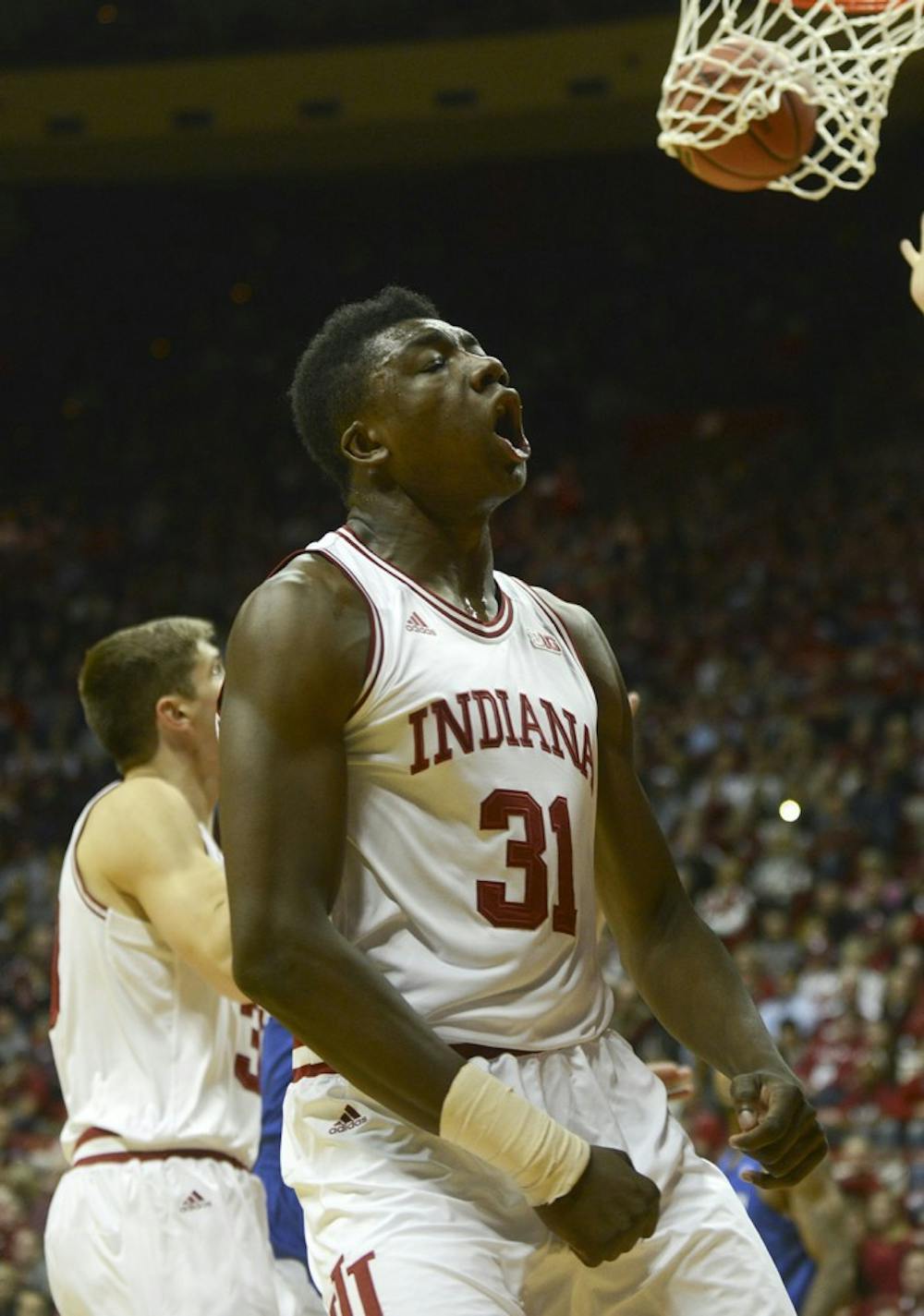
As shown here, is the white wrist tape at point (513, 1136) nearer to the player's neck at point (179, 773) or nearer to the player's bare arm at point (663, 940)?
the player's bare arm at point (663, 940)

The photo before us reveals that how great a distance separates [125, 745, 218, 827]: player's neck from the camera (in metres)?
4.50

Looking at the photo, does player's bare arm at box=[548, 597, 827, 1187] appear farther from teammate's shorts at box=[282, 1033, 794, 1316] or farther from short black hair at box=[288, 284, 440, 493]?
short black hair at box=[288, 284, 440, 493]

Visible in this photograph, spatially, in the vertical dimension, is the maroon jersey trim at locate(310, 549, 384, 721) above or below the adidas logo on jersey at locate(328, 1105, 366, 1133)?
above

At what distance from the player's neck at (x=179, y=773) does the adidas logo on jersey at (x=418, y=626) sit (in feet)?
5.26

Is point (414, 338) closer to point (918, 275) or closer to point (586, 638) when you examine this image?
point (586, 638)

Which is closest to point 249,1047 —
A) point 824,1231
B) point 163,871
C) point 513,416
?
point 163,871

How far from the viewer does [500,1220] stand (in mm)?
2732

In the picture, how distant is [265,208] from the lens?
2112cm

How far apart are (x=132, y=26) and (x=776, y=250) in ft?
22.3

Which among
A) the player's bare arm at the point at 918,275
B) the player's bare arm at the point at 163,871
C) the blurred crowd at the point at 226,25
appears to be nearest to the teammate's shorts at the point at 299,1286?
the player's bare arm at the point at 163,871

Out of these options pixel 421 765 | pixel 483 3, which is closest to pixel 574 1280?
pixel 421 765

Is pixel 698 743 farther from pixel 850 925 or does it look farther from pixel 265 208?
pixel 265 208

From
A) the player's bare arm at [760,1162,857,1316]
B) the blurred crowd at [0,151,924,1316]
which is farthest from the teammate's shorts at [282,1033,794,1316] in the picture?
the blurred crowd at [0,151,924,1316]

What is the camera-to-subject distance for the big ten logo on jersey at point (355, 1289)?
2593 mm
